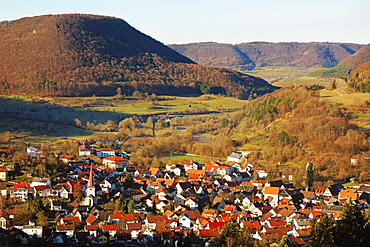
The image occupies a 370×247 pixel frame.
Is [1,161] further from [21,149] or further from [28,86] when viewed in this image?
[28,86]

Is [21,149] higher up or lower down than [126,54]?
lower down

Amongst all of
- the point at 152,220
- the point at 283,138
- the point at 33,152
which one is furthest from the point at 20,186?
the point at 283,138

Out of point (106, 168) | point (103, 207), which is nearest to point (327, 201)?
point (103, 207)

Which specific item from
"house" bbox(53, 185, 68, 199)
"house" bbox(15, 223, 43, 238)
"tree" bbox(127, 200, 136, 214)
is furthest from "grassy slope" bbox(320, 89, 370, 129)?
"house" bbox(15, 223, 43, 238)

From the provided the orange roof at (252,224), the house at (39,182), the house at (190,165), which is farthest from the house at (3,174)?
the orange roof at (252,224)

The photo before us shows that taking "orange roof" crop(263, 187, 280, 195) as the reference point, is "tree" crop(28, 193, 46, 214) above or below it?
above

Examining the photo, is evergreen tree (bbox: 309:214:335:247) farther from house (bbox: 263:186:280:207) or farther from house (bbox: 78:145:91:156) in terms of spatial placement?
house (bbox: 78:145:91:156)

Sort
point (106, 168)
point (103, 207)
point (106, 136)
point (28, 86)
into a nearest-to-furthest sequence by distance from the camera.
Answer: point (103, 207), point (106, 168), point (106, 136), point (28, 86)
